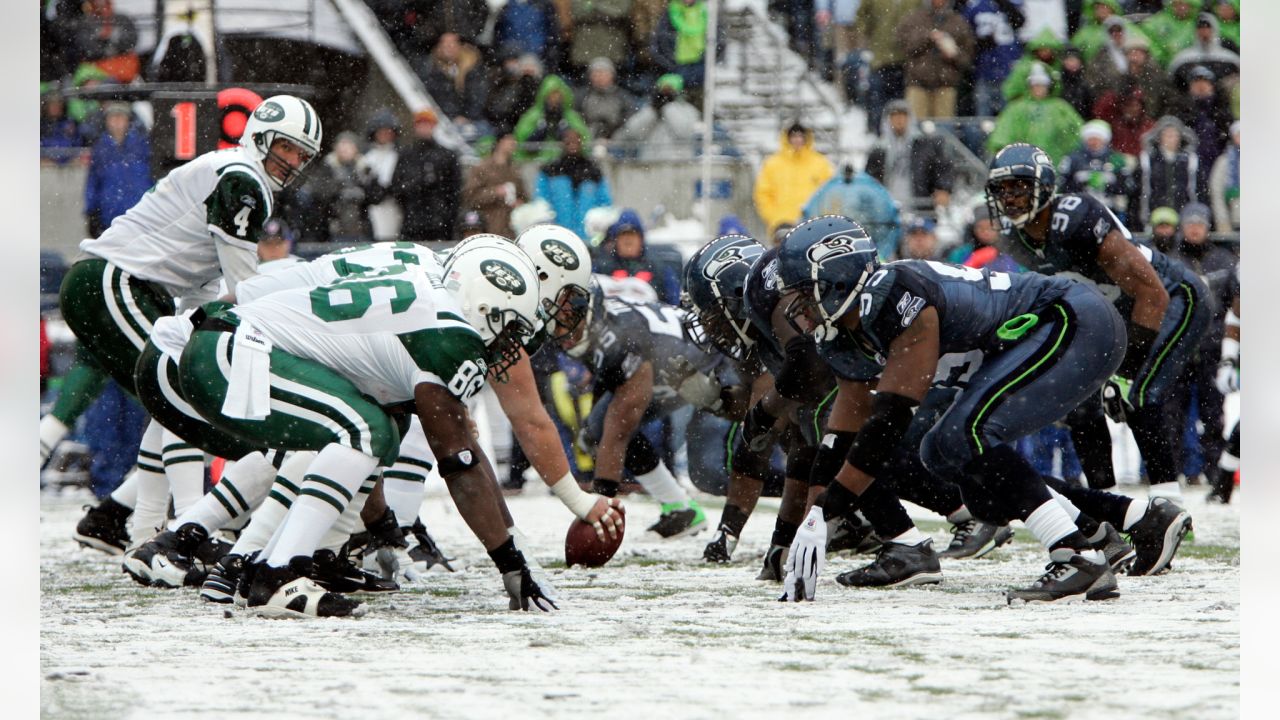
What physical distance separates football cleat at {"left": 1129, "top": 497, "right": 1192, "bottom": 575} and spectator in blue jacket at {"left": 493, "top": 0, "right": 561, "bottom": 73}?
10063 mm

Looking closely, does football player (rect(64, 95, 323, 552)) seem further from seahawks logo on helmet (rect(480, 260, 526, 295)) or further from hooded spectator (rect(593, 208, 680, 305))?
hooded spectator (rect(593, 208, 680, 305))

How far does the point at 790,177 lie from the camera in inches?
557

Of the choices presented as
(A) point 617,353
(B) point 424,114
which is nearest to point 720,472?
(A) point 617,353

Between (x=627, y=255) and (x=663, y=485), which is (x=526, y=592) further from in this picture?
(x=627, y=255)

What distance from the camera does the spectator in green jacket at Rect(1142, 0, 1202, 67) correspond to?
48.0 ft

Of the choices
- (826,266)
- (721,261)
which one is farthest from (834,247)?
(721,261)

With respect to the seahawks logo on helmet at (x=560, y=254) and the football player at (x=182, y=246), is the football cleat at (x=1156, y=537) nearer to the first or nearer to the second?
the seahawks logo on helmet at (x=560, y=254)

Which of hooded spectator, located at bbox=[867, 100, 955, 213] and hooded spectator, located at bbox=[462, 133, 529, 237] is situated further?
hooded spectator, located at bbox=[867, 100, 955, 213]

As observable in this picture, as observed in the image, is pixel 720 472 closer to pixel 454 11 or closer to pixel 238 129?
pixel 238 129

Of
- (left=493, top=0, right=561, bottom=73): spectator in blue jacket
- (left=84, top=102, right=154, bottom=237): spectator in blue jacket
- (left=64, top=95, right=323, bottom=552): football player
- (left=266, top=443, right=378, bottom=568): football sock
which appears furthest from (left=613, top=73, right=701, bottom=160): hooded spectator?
(left=266, top=443, right=378, bottom=568): football sock

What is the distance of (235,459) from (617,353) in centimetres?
259

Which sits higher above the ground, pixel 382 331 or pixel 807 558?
pixel 382 331

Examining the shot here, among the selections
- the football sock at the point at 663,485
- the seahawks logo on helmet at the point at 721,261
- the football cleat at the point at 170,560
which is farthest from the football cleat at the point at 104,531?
the seahawks logo on helmet at the point at 721,261

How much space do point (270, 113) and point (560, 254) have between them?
1.50 meters
